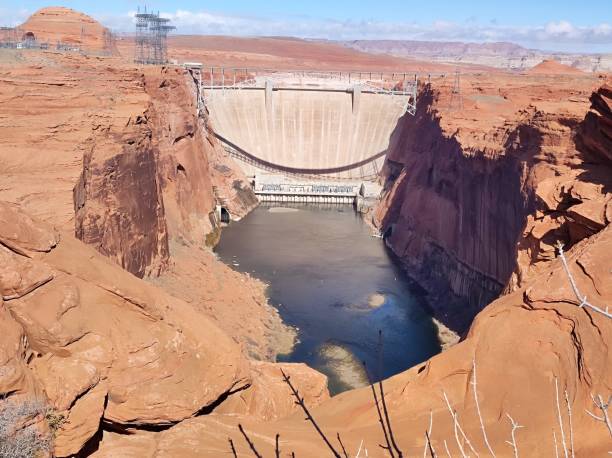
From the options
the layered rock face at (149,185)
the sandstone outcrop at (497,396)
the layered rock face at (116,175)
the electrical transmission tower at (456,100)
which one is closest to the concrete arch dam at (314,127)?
the electrical transmission tower at (456,100)

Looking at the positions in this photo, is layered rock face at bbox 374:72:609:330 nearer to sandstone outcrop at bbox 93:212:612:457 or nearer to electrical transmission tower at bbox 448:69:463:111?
electrical transmission tower at bbox 448:69:463:111

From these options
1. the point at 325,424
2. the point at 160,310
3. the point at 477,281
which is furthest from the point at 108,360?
the point at 477,281

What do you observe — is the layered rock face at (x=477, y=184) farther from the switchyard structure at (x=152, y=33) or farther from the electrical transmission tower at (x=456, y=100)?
the switchyard structure at (x=152, y=33)

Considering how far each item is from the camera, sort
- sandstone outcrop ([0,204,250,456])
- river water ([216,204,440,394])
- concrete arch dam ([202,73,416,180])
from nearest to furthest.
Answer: sandstone outcrop ([0,204,250,456])
river water ([216,204,440,394])
concrete arch dam ([202,73,416,180])

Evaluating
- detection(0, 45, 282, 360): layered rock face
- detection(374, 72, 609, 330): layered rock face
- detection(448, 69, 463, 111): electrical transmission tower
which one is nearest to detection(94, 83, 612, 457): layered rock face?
detection(374, 72, 609, 330): layered rock face

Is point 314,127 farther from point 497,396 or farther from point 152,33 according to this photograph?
point 497,396

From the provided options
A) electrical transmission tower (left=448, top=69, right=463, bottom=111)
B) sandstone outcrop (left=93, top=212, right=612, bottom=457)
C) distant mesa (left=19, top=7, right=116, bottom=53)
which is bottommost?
sandstone outcrop (left=93, top=212, right=612, bottom=457)

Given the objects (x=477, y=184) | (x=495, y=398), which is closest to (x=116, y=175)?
(x=495, y=398)
